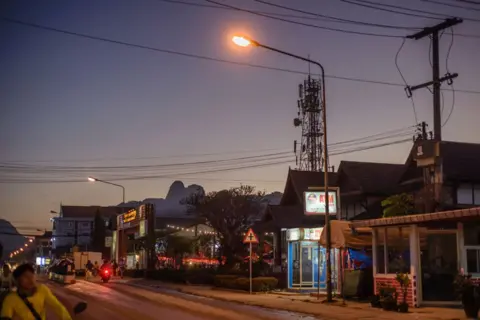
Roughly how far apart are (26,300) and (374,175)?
38.5m

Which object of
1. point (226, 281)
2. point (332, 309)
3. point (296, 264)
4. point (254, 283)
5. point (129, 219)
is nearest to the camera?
point (332, 309)

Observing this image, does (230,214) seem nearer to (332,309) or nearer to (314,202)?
(314,202)

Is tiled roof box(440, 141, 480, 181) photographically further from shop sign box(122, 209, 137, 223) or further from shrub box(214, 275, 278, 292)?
shop sign box(122, 209, 137, 223)

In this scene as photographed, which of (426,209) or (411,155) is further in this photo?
(411,155)

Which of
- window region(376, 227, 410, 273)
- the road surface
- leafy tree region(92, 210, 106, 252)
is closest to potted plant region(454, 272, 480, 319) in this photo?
window region(376, 227, 410, 273)

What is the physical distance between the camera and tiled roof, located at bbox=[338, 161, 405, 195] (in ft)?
139

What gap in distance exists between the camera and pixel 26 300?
707 centimetres

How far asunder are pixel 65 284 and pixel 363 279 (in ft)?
84.6

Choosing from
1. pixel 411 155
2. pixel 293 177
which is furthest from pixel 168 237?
pixel 411 155

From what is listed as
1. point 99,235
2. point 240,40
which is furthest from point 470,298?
point 99,235

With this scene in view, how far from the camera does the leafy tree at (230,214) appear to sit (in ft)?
169

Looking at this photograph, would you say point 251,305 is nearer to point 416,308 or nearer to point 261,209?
point 416,308

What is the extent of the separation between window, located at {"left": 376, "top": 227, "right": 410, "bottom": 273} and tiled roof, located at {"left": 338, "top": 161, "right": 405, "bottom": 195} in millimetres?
17278

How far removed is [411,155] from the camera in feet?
123
